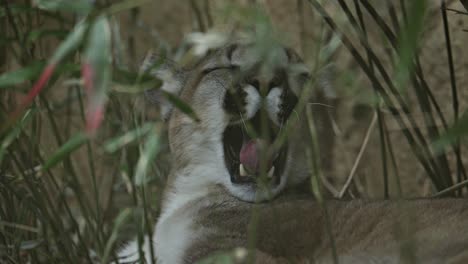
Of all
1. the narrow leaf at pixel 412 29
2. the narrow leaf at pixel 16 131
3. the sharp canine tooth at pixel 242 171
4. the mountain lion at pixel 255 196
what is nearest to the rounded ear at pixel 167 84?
the mountain lion at pixel 255 196

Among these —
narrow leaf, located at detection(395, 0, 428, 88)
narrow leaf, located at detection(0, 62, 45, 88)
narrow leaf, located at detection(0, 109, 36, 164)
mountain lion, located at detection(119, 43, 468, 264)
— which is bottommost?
mountain lion, located at detection(119, 43, 468, 264)

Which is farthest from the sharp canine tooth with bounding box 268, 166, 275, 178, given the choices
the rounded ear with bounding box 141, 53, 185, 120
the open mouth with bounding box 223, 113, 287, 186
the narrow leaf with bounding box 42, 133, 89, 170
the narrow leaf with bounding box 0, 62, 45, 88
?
the narrow leaf with bounding box 0, 62, 45, 88

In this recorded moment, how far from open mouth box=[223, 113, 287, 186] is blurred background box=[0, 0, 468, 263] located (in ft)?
1.00

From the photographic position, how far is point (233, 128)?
9.34 feet

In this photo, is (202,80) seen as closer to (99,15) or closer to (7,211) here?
(7,211)

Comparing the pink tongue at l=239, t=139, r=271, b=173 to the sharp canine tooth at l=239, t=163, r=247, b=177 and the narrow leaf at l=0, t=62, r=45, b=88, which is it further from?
the narrow leaf at l=0, t=62, r=45, b=88

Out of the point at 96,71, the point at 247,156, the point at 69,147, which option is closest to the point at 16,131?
the point at 69,147

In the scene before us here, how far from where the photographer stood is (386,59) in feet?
13.4

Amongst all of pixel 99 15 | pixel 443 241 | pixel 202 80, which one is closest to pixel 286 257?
pixel 443 241

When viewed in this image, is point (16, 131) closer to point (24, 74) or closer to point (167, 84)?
point (24, 74)

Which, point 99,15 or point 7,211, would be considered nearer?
point 99,15

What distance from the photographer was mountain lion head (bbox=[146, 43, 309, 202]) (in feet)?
8.91

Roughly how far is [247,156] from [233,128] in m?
0.16

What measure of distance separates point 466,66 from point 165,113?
1.50 metres
